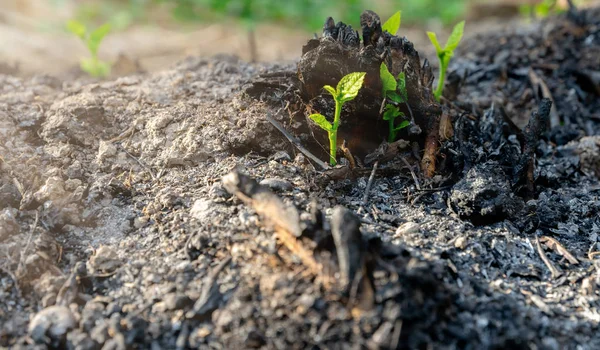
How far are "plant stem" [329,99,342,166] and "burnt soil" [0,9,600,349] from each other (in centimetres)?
9

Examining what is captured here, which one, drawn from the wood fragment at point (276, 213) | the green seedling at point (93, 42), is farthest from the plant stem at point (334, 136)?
the green seedling at point (93, 42)

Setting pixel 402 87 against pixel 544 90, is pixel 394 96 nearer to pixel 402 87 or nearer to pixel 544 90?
pixel 402 87

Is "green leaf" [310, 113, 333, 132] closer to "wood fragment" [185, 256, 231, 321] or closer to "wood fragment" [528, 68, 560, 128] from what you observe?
"wood fragment" [185, 256, 231, 321]

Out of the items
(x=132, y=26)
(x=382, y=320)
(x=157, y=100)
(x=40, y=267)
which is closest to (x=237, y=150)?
(x=157, y=100)

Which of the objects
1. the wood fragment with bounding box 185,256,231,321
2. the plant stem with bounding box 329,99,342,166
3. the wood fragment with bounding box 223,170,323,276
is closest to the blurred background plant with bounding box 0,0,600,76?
the plant stem with bounding box 329,99,342,166

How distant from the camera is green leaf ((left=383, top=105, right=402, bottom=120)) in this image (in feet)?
6.90

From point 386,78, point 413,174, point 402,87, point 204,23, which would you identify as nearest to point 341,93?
point 386,78

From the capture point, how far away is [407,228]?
6.10 feet

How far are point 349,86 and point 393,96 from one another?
32 centimetres

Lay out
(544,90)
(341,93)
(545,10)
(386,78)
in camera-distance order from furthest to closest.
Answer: (545,10) < (544,90) < (386,78) < (341,93)

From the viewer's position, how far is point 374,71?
7.02ft

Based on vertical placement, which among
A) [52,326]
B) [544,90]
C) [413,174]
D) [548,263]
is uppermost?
[544,90]

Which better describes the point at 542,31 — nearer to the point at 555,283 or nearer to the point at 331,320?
the point at 555,283

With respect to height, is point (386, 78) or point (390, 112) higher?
point (386, 78)
